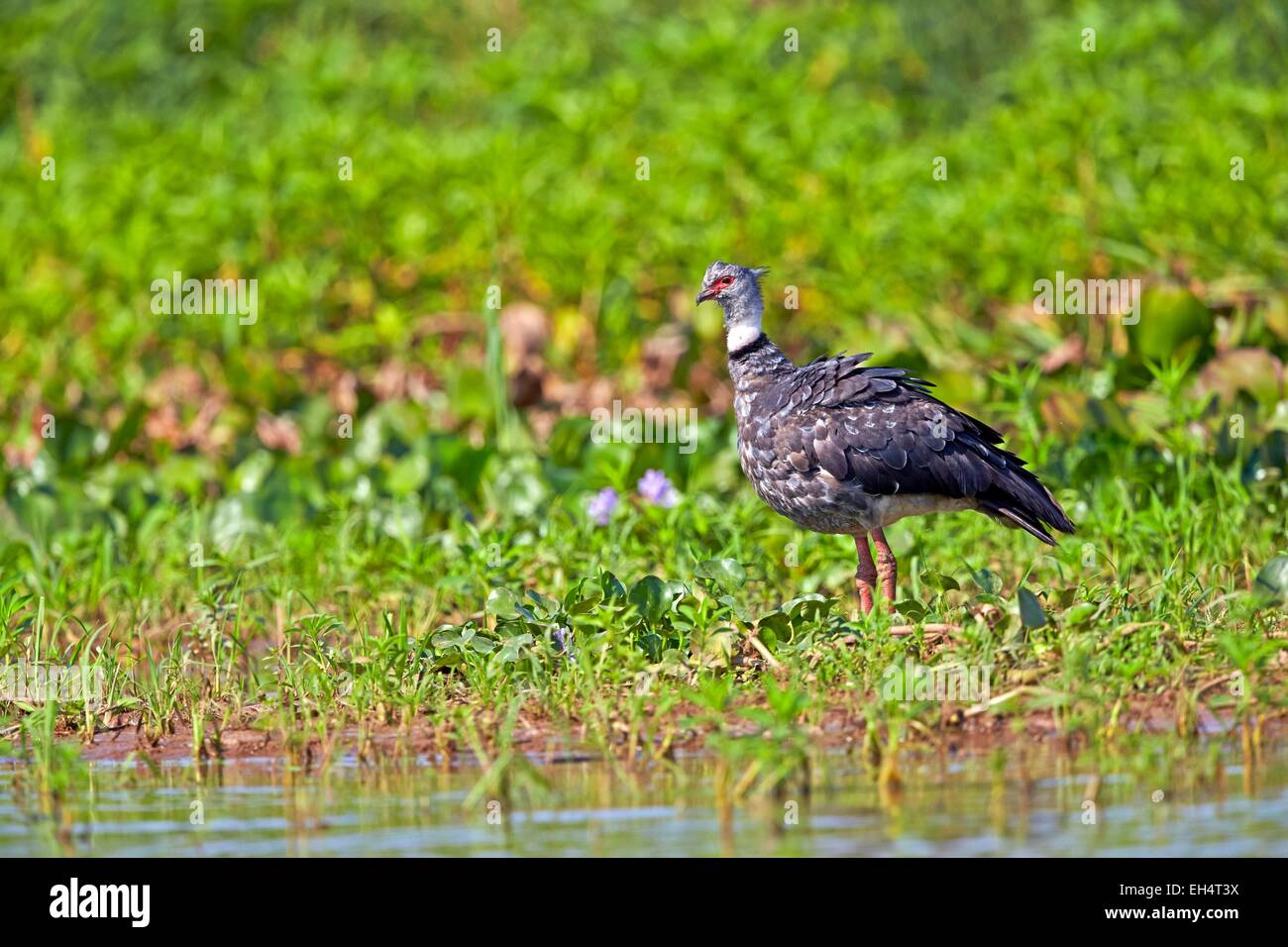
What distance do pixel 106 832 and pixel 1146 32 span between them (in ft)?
27.0

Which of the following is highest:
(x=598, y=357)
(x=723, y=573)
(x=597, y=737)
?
(x=598, y=357)

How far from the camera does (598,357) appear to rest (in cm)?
966

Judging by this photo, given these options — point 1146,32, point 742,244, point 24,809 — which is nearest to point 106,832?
point 24,809

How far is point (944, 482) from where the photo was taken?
19.1 feet

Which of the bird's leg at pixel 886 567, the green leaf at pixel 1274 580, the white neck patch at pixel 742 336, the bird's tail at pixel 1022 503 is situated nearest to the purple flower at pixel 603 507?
the white neck patch at pixel 742 336

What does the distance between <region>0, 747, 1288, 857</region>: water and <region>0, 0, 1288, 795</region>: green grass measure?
154 mm

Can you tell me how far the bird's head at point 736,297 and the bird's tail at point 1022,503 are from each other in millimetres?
1035

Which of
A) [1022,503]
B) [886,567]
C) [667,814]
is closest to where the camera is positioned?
[667,814]

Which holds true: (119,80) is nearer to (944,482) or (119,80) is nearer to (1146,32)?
(1146,32)

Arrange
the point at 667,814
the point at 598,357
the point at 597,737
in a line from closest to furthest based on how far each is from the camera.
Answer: the point at 667,814 → the point at 597,737 → the point at 598,357
